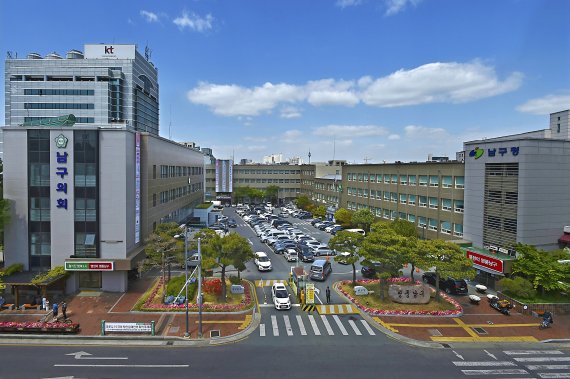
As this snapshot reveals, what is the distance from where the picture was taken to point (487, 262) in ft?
136

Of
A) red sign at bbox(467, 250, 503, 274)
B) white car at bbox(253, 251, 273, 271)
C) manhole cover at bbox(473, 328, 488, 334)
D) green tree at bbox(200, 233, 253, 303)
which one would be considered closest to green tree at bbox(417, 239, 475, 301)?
manhole cover at bbox(473, 328, 488, 334)

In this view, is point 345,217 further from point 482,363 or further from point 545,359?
point 482,363

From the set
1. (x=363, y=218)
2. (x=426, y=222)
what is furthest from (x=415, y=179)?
(x=363, y=218)

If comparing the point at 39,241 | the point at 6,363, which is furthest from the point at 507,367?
the point at 39,241

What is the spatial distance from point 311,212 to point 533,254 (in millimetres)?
71388

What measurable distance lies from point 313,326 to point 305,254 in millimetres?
23927

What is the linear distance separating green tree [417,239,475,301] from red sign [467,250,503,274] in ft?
19.0

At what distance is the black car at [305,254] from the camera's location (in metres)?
54.8

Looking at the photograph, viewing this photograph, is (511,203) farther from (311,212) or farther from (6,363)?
(311,212)

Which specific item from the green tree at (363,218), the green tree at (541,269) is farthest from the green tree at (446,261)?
the green tree at (363,218)

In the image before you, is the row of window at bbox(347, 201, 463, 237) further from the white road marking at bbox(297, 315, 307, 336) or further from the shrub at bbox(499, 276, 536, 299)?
the white road marking at bbox(297, 315, 307, 336)

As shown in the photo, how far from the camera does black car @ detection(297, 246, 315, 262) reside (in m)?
54.8

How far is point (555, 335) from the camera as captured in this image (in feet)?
101

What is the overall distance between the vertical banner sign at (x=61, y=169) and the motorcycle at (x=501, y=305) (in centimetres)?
4392
